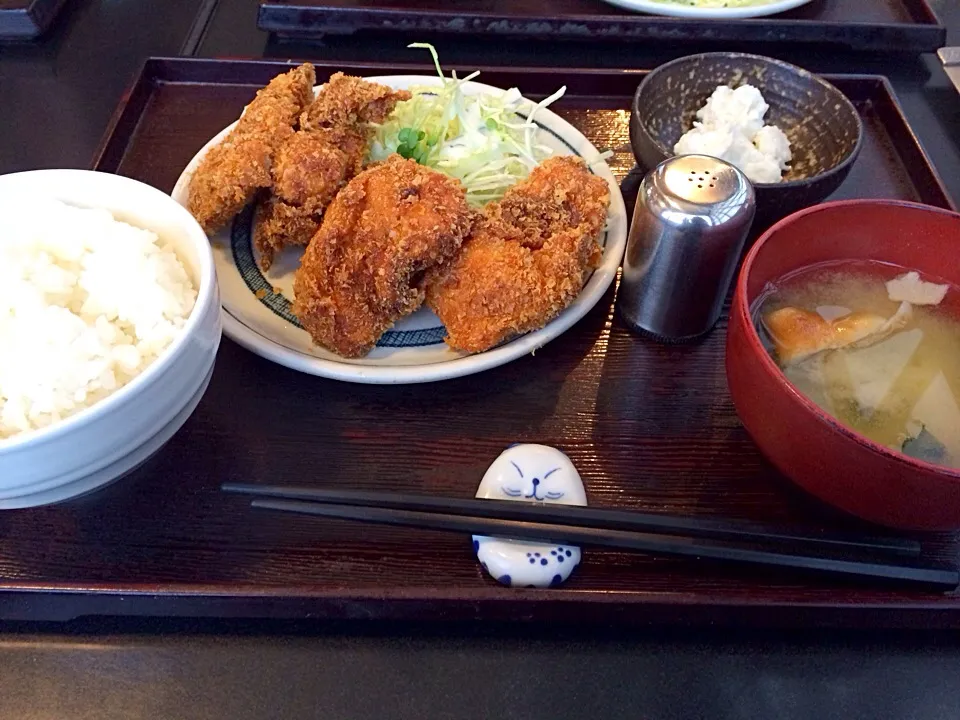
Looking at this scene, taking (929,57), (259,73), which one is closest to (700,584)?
(259,73)

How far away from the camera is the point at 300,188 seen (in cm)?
155

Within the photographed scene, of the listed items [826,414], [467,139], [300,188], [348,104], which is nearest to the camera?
[826,414]

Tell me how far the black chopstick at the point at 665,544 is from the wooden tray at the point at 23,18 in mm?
2163

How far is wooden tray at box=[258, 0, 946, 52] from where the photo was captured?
2182 mm

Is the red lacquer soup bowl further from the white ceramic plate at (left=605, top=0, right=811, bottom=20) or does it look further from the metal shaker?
the white ceramic plate at (left=605, top=0, right=811, bottom=20)

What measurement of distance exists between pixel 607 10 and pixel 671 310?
1.30m

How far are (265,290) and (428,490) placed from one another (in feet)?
2.04

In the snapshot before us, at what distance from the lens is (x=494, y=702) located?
1096mm

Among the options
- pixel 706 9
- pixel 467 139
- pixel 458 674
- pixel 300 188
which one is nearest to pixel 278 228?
pixel 300 188

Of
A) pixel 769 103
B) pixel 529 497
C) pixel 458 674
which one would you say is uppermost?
pixel 769 103

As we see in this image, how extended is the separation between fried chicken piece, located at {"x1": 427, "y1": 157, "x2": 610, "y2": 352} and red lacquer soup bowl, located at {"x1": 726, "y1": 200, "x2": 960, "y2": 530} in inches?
14.7

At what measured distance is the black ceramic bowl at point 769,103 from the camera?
171 centimetres

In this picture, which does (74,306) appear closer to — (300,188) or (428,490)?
(300,188)

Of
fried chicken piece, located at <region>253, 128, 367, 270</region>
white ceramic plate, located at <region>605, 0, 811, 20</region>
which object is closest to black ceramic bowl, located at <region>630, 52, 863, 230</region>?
white ceramic plate, located at <region>605, 0, 811, 20</region>
